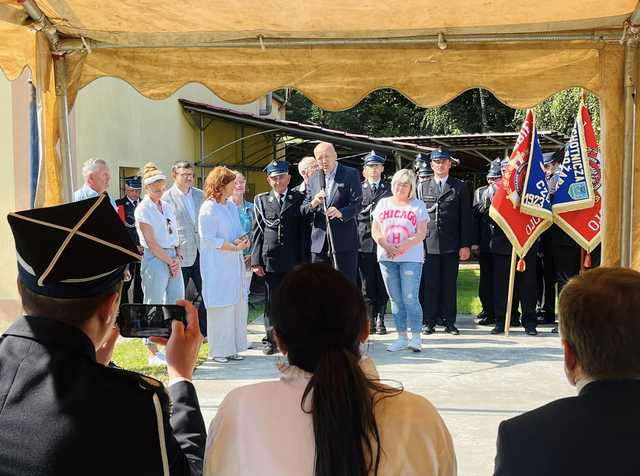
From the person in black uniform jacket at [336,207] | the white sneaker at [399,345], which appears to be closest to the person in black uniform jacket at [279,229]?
the person in black uniform jacket at [336,207]

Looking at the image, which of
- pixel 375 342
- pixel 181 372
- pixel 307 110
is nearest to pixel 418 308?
pixel 375 342

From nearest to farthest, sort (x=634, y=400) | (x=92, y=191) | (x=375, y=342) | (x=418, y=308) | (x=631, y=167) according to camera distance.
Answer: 1. (x=634, y=400)
2. (x=631, y=167)
3. (x=92, y=191)
4. (x=418, y=308)
5. (x=375, y=342)

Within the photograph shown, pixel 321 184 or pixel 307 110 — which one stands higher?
pixel 307 110

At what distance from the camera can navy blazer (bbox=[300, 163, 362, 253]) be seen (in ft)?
26.9

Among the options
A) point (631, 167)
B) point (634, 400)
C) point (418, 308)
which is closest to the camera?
point (634, 400)

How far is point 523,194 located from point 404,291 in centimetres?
174

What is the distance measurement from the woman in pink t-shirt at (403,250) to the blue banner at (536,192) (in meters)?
1.16

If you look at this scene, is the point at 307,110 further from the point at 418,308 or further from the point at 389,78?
the point at 389,78

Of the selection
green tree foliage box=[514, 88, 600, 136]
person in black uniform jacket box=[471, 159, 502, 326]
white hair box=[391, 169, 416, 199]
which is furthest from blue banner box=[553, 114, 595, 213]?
green tree foliage box=[514, 88, 600, 136]

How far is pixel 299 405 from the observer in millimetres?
1863

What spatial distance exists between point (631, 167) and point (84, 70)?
344 cm

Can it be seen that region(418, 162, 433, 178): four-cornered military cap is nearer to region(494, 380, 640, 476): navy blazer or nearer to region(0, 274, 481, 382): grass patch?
region(0, 274, 481, 382): grass patch

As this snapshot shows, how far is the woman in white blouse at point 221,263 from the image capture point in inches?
300

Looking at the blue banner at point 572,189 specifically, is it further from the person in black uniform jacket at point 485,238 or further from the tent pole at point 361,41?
the tent pole at point 361,41
